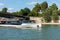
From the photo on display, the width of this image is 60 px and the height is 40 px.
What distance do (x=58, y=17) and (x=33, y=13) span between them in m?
23.0

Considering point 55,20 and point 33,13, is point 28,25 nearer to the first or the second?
point 55,20

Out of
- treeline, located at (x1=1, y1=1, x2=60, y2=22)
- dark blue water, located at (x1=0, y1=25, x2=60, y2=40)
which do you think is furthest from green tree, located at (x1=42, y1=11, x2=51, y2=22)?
dark blue water, located at (x1=0, y1=25, x2=60, y2=40)

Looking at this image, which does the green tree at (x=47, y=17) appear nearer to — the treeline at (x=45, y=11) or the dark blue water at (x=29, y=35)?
the treeline at (x=45, y=11)

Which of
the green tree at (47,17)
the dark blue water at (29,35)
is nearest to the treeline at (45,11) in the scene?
the green tree at (47,17)

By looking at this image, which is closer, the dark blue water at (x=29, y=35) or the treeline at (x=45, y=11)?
the dark blue water at (x=29, y=35)

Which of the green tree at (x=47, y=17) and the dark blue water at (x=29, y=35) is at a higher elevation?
the green tree at (x=47, y=17)

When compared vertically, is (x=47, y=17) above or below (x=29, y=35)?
above

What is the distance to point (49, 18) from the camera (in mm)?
125375

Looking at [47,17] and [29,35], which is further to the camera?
[47,17]

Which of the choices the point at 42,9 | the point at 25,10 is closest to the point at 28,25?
the point at 42,9

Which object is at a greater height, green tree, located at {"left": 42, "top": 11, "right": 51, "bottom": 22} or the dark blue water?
green tree, located at {"left": 42, "top": 11, "right": 51, "bottom": 22}

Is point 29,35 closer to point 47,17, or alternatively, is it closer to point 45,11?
point 47,17

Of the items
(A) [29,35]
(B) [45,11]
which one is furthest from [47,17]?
(A) [29,35]

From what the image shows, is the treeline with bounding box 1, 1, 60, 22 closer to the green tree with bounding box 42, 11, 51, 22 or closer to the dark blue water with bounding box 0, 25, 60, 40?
the green tree with bounding box 42, 11, 51, 22
